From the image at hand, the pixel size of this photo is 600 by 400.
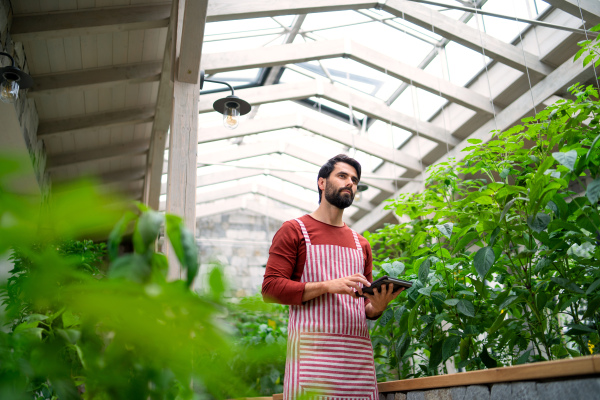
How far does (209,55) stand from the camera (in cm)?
598

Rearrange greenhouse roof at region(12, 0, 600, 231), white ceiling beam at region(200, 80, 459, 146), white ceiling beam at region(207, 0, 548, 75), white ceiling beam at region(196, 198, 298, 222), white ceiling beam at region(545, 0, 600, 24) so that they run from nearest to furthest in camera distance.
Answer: white ceiling beam at region(545, 0, 600, 24), greenhouse roof at region(12, 0, 600, 231), white ceiling beam at region(207, 0, 548, 75), white ceiling beam at region(200, 80, 459, 146), white ceiling beam at region(196, 198, 298, 222)

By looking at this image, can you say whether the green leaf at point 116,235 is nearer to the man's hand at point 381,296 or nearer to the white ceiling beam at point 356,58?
the man's hand at point 381,296

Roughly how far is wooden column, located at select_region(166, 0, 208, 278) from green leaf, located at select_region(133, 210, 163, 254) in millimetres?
3014

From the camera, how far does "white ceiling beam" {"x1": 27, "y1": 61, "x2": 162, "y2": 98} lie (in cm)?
494

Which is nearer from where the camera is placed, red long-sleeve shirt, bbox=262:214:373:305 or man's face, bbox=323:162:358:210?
red long-sleeve shirt, bbox=262:214:373:305

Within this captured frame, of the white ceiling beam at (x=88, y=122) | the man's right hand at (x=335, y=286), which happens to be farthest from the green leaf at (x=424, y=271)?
the white ceiling beam at (x=88, y=122)

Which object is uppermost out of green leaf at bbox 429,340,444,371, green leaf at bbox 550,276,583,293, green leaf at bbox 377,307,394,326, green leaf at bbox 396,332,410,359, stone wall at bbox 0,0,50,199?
stone wall at bbox 0,0,50,199

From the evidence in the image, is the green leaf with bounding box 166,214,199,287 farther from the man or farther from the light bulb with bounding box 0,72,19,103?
the light bulb with bounding box 0,72,19,103

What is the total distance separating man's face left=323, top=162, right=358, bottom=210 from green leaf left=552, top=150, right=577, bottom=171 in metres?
0.73

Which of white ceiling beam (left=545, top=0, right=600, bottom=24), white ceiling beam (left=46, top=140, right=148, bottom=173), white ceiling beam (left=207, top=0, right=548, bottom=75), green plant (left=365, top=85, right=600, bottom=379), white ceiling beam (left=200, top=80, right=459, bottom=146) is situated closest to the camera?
green plant (left=365, top=85, right=600, bottom=379)

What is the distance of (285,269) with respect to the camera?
1740 mm

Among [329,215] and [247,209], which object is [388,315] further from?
[247,209]

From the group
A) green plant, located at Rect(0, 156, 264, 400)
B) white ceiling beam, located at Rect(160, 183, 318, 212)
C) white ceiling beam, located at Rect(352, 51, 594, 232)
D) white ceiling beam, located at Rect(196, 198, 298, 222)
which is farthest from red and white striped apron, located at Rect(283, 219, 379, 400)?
white ceiling beam, located at Rect(196, 198, 298, 222)

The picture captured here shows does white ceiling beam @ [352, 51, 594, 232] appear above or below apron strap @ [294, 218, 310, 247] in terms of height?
above
